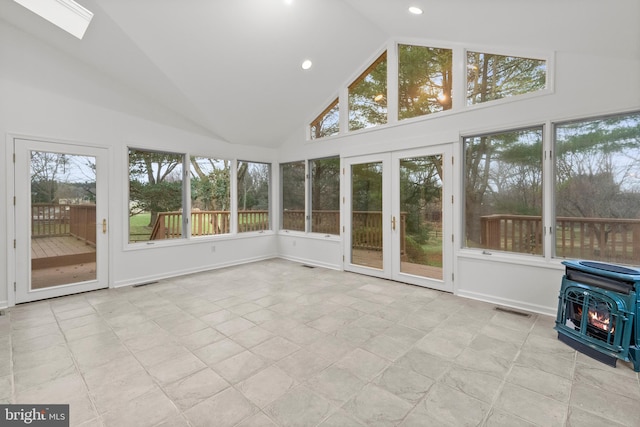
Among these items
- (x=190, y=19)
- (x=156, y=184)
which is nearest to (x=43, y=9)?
(x=190, y=19)

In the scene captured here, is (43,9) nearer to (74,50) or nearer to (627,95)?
(74,50)

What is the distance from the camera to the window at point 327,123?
5629mm

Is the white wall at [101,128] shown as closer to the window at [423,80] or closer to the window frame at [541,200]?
the window at [423,80]

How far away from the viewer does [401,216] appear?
4633mm

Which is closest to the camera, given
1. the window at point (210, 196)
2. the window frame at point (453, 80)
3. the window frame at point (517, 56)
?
the window frame at point (517, 56)

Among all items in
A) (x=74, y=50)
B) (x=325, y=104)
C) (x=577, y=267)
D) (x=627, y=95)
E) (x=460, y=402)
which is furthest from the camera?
(x=325, y=104)

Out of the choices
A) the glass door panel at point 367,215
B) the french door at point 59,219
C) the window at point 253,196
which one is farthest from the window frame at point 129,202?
the glass door panel at point 367,215

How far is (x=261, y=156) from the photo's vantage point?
6.43 meters

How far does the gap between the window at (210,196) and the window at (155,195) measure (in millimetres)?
256

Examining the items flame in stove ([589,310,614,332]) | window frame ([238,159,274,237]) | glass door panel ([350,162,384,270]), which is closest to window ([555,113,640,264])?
flame in stove ([589,310,614,332])

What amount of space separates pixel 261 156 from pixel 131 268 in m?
3.23

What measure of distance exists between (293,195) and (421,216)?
296 centimetres

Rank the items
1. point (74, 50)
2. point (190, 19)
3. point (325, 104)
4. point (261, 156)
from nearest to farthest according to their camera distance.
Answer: point (190, 19) < point (74, 50) < point (325, 104) < point (261, 156)

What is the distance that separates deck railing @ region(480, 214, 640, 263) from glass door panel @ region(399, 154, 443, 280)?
2.11 ft
